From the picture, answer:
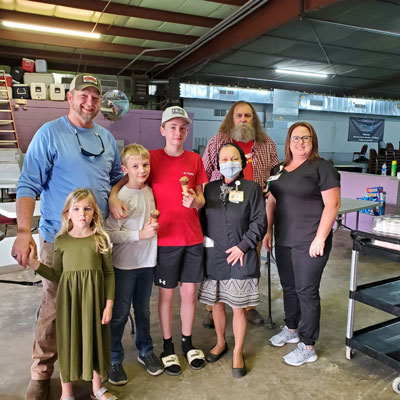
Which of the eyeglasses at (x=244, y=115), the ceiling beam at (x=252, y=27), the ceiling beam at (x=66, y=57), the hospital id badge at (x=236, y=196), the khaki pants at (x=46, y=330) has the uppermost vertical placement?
the ceiling beam at (x=66, y=57)

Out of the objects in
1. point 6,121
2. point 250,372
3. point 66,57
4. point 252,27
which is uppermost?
point 66,57

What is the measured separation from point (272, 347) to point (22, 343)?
1776mm

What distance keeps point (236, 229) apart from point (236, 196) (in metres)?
0.20

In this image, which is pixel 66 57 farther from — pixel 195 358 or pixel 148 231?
pixel 195 358

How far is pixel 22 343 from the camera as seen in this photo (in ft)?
8.60

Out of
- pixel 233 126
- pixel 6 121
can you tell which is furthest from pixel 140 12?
pixel 233 126

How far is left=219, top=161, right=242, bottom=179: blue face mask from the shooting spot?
214 centimetres

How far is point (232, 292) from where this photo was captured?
7.13 ft

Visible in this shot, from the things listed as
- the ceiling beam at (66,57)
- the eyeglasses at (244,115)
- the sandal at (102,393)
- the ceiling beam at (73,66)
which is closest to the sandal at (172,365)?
the sandal at (102,393)

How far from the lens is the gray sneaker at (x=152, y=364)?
2219 millimetres

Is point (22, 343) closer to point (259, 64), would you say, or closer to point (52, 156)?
point (52, 156)

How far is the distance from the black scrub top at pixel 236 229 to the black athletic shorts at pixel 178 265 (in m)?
0.08

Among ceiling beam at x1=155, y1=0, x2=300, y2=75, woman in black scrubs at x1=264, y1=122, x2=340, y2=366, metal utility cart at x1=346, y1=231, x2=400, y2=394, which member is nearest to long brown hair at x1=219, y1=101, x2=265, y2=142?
woman in black scrubs at x1=264, y1=122, x2=340, y2=366

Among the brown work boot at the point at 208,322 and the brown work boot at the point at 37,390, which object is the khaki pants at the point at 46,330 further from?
the brown work boot at the point at 208,322
